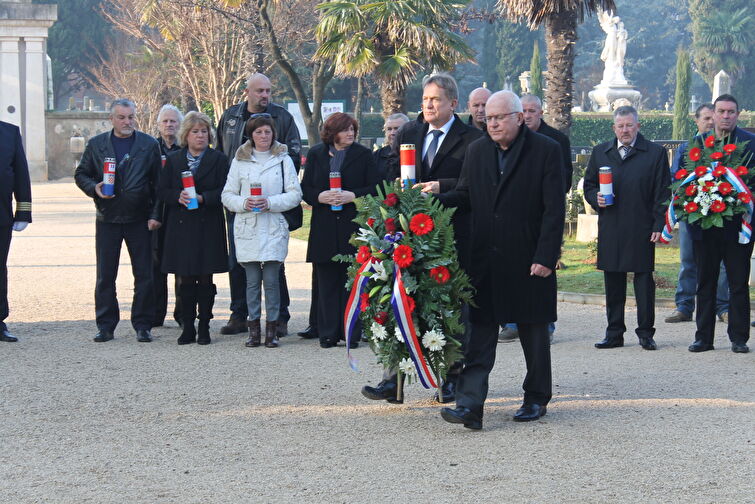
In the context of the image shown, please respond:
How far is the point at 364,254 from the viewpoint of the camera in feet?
22.0

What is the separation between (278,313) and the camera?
31.2ft

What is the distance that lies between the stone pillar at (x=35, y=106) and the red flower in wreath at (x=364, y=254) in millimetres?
38513

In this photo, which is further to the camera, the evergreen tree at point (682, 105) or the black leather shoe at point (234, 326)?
the evergreen tree at point (682, 105)

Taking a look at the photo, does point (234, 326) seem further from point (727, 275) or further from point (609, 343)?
point (727, 275)

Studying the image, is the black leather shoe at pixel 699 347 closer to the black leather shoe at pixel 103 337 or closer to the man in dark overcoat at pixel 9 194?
the black leather shoe at pixel 103 337

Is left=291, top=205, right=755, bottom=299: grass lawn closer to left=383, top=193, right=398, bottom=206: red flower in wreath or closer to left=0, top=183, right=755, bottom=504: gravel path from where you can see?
left=0, top=183, right=755, bottom=504: gravel path

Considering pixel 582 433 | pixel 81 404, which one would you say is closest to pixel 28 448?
pixel 81 404

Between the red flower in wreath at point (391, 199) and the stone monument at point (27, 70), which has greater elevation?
the stone monument at point (27, 70)

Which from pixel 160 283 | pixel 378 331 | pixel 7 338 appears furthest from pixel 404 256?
pixel 7 338

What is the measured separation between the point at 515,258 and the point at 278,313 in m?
3.47

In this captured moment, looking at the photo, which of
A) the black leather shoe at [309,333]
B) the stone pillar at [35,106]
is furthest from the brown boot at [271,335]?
the stone pillar at [35,106]

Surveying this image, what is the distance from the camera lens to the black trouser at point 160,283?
1016 centimetres

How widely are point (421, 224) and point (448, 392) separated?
1.36m

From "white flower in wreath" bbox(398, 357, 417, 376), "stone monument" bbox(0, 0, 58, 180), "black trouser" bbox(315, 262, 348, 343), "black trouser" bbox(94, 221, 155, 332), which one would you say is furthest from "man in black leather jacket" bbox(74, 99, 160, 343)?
"stone monument" bbox(0, 0, 58, 180)
